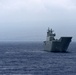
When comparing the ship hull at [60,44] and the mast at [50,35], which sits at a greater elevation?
the mast at [50,35]

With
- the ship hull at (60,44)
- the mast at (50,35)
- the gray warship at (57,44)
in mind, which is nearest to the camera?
the ship hull at (60,44)

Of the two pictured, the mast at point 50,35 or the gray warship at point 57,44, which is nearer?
the gray warship at point 57,44

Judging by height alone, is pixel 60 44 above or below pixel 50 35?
below

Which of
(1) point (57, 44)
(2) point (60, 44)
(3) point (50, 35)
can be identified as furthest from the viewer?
(3) point (50, 35)

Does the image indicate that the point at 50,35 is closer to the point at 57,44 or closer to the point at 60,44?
the point at 57,44

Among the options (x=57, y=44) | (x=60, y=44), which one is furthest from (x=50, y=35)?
(x=60, y=44)

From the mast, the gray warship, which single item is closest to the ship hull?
the gray warship

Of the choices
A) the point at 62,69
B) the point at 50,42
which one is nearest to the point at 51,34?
the point at 50,42

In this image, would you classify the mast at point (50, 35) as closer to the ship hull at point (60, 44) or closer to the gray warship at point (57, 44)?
the gray warship at point (57, 44)

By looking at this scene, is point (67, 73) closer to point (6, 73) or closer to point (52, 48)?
point (6, 73)

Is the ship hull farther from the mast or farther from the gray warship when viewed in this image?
the mast

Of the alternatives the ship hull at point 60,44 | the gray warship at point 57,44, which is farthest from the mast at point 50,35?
the ship hull at point 60,44

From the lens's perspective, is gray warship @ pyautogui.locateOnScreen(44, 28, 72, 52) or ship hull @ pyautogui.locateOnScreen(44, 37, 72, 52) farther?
gray warship @ pyautogui.locateOnScreen(44, 28, 72, 52)

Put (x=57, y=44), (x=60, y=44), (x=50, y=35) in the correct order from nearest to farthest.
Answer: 1. (x=60, y=44)
2. (x=57, y=44)
3. (x=50, y=35)
